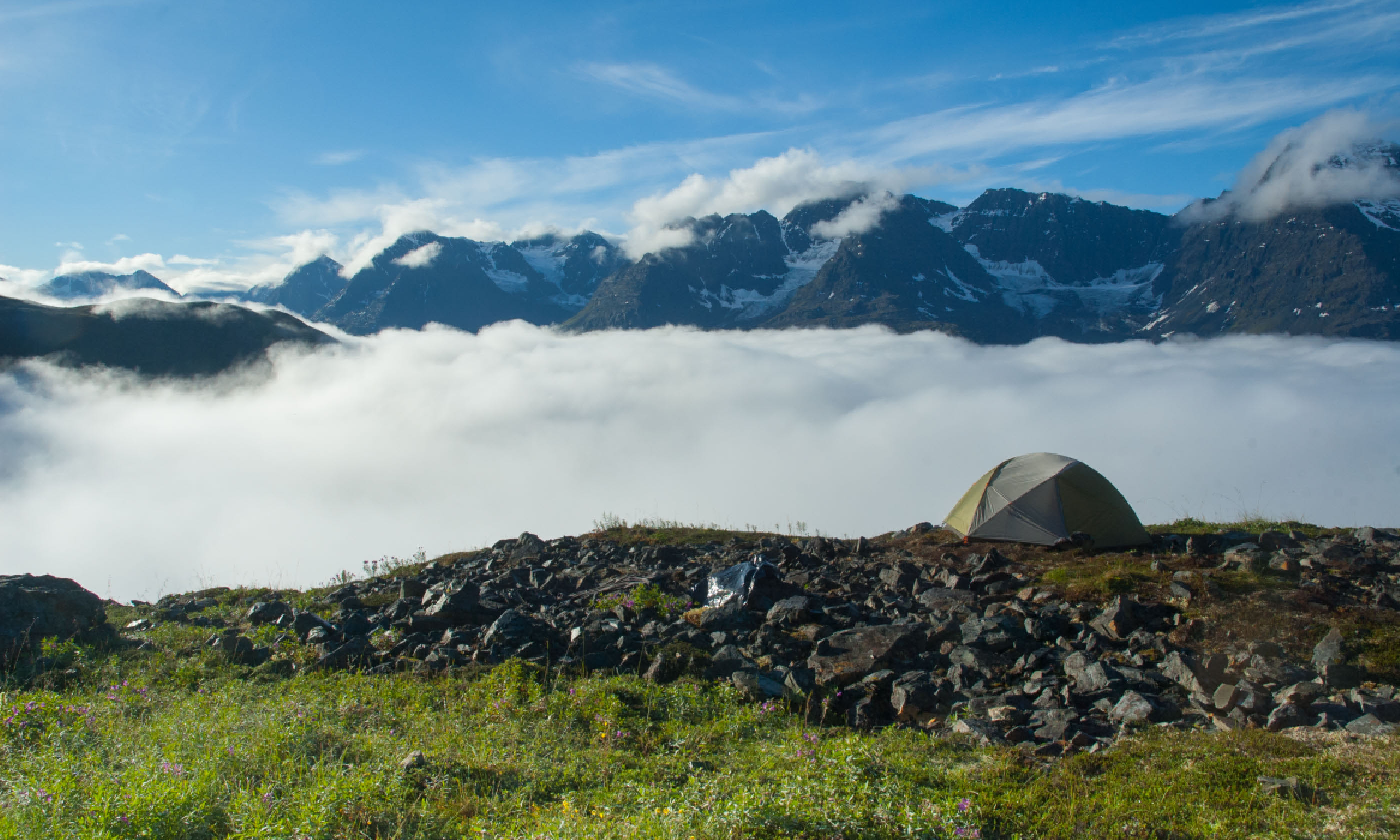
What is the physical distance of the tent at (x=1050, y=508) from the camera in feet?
54.8

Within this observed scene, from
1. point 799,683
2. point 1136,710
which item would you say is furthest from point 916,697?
point 1136,710

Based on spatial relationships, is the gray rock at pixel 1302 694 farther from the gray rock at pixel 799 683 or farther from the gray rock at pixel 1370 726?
the gray rock at pixel 799 683

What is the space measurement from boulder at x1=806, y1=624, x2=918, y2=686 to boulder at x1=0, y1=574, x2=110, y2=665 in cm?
1154

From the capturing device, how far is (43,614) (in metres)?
11.4

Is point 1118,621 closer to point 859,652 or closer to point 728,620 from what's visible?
point 859,652

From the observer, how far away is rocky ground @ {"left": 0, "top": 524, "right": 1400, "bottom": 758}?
784cm

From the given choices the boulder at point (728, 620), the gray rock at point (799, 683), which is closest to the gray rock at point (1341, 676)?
the gray rock at point (799, 683)

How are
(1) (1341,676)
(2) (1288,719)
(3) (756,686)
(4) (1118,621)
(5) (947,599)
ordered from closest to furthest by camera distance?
(2) (1288,719) → (1) (1341,676) → (3) (756,686) → (4) (1118,621) → (5) (947,599)

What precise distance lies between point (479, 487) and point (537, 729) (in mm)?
200295

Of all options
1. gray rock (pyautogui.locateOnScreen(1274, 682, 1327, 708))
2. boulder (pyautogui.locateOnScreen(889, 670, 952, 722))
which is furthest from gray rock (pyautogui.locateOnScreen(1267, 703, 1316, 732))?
boulder (pyautogui.locateOnScreen(889, 670, 952, 722))

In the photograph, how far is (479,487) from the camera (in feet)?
650

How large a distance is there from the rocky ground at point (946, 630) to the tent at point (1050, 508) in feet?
2.57

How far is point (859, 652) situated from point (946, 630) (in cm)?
157

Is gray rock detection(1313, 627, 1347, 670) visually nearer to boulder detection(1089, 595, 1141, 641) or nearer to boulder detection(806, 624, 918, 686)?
boulder detection(1089, 595, 1141, 641)
